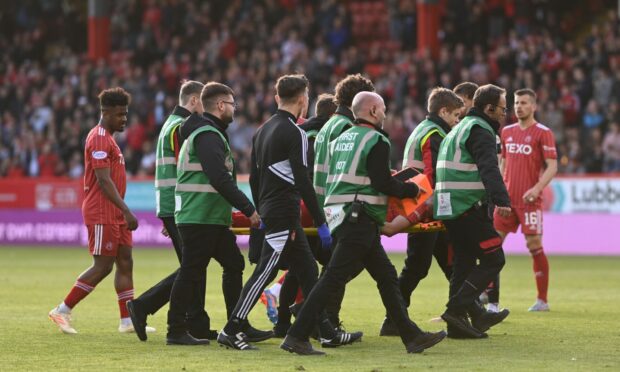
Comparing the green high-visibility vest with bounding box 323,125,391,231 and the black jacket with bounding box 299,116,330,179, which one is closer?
the green high-visibility vest with bounding box 323,125,391,231

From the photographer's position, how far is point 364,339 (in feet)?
38.0

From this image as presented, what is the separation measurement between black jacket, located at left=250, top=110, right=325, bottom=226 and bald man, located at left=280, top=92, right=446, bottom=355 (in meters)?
0.27

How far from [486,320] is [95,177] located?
3934 millimetres

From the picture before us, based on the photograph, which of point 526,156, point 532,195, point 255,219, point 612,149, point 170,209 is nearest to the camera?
point 255,219

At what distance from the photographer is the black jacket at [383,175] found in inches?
A: 396

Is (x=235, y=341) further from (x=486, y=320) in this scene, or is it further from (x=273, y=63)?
(x=273, y=63)

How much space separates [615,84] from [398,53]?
7103 mm

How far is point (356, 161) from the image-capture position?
10219 mm

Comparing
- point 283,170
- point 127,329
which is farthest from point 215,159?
point 127,329

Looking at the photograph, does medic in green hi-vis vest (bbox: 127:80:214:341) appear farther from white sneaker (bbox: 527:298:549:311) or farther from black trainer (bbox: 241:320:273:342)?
white sneaker (bbox: 527:298:549:311)

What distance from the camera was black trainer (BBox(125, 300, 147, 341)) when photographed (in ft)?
37.3

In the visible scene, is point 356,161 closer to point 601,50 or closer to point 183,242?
point 183,242

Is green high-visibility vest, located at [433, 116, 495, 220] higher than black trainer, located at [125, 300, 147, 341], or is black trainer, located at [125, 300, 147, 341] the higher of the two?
green high-visibility vest, located at [433, 116, 495, 220]

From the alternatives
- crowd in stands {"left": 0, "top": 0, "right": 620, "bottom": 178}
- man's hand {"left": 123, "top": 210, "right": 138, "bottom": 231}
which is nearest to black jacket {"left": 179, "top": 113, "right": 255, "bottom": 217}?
man's hand {"left": 123, "top": 210, "right": 138, "bottom": 231}
